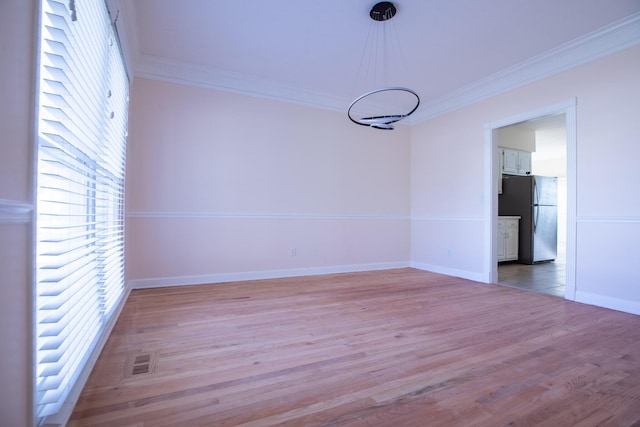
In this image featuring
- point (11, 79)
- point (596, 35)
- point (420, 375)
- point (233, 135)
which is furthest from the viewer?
point (233, 135)

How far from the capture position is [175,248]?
3709mm

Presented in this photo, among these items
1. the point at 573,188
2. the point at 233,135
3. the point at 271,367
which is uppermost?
the point at 233,135

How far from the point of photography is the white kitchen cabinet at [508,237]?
552cm

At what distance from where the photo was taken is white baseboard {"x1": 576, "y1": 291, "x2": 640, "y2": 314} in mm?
2801

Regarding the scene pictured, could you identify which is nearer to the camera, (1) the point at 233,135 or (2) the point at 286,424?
(2) the point at 286,424

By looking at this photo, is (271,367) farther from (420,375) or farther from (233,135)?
(233,135)

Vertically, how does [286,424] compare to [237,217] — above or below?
below

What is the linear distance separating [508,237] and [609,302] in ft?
9.24

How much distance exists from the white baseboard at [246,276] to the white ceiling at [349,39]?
93.3 inches

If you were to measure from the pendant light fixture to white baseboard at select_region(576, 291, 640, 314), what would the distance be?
101 inches

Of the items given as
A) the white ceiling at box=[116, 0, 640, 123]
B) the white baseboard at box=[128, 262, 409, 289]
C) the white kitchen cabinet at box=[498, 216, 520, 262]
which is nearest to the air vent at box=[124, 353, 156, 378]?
the white baseboard at box=[128, 262, 409, 289]

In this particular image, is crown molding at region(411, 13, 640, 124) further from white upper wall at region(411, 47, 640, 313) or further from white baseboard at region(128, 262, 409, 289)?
white baseboard at region(128, 262, 409, 289)

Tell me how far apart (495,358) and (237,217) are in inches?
122

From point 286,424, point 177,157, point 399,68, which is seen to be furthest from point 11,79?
point 399,68
